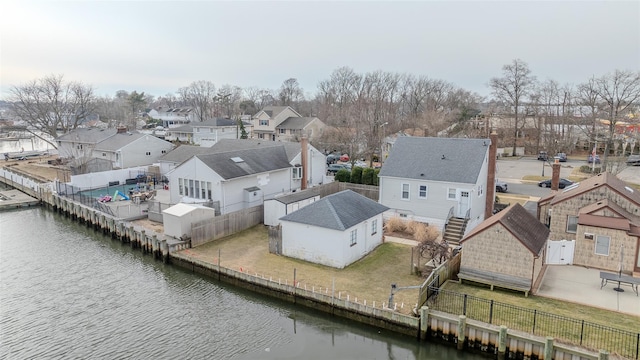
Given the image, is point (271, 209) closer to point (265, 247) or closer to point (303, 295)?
point (265, 247)

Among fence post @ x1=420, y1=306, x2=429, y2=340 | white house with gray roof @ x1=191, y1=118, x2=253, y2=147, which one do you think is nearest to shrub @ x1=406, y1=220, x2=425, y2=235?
fence post @ x1=420, y1=306, x2=429, y2=340

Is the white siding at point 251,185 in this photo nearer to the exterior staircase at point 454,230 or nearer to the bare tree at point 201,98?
the exterior staircase at point 454,230

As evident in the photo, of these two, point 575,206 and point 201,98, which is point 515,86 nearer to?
point 575,206

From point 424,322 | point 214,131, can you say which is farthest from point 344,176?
point 214,131

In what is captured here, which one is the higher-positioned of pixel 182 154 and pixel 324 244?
pixel 182 154

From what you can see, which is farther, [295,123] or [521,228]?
[295,123]

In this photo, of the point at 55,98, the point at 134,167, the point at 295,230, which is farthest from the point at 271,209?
the point at 55,98

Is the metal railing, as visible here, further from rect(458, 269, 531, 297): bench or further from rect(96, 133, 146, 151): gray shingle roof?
rect(96, 133, 146, 151): gray shingle roof

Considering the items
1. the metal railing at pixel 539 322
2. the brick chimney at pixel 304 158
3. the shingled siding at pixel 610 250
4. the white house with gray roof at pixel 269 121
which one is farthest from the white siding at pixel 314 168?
the white house with gray roof at pixel 269 121
